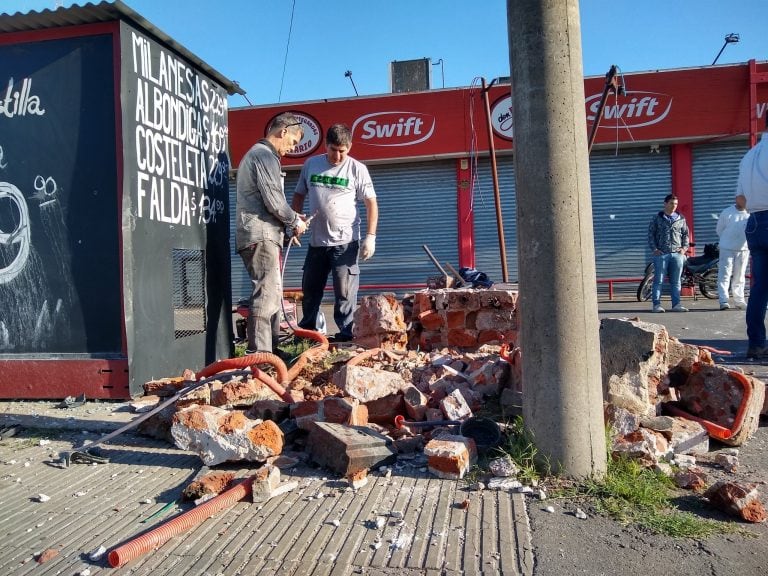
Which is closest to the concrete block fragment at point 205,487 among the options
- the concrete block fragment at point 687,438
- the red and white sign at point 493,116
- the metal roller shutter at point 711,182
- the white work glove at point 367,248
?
the concrete block fragment at point 687,438

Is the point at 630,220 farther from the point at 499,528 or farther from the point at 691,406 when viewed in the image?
the point at 499,528

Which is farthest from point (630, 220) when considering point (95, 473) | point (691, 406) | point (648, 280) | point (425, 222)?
point (95, 473)

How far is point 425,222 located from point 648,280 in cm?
523

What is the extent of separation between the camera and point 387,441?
3469 millimetres

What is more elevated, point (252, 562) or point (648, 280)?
point (648, 280)

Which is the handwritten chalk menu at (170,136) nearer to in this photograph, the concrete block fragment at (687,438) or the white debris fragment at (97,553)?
the white debris fragment at (97,553)

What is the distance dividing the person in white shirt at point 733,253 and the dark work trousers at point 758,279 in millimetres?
4489

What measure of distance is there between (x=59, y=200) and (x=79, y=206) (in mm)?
183

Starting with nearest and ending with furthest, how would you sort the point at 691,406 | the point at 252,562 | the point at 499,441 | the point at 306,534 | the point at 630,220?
the point at 252,562 → the point at 306,534 → the point at 499,441 → the point at 691,406 → the point at 630,220

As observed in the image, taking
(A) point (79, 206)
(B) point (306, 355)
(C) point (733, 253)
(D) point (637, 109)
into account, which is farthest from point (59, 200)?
(D) point (637, 109)

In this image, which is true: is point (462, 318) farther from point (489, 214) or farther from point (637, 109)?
point (637, 109)

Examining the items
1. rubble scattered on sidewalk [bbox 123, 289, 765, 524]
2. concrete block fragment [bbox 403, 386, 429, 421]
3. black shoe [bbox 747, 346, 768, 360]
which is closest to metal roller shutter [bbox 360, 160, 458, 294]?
black shoe [bbox 747, 346, 768, 360]

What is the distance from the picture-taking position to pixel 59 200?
16.0ft

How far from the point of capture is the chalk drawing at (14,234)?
4910mm
